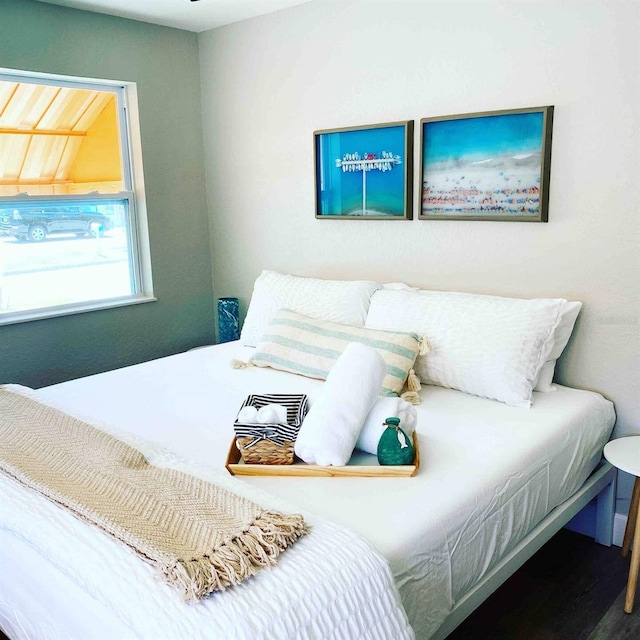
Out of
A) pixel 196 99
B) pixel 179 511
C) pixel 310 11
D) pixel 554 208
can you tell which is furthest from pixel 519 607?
pixel 196 99

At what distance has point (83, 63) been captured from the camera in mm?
3230

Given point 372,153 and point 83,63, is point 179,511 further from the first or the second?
point 83,63

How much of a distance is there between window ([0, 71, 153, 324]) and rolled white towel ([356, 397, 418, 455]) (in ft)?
6.74

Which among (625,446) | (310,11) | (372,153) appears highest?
(310,11)

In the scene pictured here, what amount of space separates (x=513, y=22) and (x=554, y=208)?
2.40ft

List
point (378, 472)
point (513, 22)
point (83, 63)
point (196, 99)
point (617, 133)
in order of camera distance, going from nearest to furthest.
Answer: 1. point (378, 472)
2. point (617, 133)
3. point (513, 22)
4. point (83, 63)
5. point (196, 99)

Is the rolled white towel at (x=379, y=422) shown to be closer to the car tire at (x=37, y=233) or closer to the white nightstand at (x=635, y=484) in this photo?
the white nightstand at (x=635, y=484)

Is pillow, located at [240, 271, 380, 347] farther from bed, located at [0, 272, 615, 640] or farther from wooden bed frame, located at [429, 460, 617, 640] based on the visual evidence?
wooden bed frame, located at [429, 460, 617, 640]

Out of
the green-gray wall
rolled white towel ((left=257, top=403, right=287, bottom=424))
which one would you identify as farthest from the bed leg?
the green-gray wall

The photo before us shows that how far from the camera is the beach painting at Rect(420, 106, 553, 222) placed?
2.46m

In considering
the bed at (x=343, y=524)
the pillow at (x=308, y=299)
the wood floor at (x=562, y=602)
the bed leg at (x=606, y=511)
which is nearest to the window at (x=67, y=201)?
the pillow at (x=308, y=299)

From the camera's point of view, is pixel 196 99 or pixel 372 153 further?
pixel 196 99

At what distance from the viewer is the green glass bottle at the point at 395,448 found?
5.85 ft

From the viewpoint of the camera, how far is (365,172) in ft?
9.95
